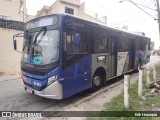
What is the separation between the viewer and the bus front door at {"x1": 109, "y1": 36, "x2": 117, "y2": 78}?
8.32 metres

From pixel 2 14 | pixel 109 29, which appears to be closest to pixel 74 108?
pixel 109 29

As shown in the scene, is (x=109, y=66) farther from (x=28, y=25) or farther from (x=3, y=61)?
(x=3, y=61)

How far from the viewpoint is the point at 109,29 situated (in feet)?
26.7

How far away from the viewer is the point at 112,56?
8.50 metres

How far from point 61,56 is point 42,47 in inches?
29.6

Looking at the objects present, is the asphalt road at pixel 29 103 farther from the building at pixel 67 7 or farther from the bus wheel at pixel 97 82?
the building at pixel 67 7

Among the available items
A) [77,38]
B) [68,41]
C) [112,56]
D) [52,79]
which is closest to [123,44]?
[112,56]

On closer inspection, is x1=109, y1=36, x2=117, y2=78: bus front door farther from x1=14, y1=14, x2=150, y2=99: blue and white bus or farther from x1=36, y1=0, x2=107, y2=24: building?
x1=36, y1=0, x2=107, y2=24: building

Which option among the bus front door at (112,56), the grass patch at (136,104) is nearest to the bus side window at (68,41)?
the grass patch at (136,104)

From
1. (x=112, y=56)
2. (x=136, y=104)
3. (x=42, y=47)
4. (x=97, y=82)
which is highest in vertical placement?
(x=42, y=47)

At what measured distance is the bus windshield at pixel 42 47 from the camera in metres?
5.26

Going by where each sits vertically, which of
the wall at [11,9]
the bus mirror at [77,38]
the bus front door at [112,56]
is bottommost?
the bus front door at [112,56]

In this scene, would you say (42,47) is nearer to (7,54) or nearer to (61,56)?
(61,56)

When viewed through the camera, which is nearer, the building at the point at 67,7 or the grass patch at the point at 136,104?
the grass patch at the point at 136,104
